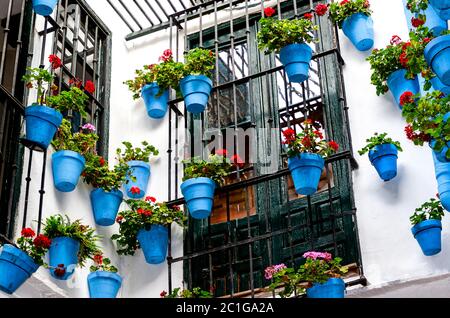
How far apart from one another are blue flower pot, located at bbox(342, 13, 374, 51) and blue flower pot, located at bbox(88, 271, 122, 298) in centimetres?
277

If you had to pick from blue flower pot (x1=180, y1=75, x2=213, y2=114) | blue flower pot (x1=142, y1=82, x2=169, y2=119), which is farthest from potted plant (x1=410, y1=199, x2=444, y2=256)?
blue flower pot (x1=142, y1=82, x2=169, y2=119)

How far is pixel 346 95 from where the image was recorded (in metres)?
7.57

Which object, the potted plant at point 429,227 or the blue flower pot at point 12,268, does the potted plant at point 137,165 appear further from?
the potted plant at point 429,227

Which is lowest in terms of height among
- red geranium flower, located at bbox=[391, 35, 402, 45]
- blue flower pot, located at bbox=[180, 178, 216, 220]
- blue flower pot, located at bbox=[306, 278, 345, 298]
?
blue flower pot, located at bbox=[306, 278, 345, 298]

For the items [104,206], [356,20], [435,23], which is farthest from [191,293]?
[435,23]

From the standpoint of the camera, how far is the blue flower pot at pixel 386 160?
6.88 m

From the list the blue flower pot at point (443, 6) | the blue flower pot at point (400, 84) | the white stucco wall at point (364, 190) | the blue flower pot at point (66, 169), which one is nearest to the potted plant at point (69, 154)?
the blue flower pot at point (66, 169)

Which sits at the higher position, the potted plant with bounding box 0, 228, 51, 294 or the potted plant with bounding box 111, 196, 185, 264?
the potted plant with bounding box 111, 196, 185, 264

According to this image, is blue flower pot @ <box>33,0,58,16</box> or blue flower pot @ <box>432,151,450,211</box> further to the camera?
blue flower pot @ <box>33,0,58,16</box>

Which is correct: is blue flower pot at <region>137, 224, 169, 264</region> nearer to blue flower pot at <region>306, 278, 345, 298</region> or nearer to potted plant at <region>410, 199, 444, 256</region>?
blue flower pot at <region>306, 278, 345, 298</region>

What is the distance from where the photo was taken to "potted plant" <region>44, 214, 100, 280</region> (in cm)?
654

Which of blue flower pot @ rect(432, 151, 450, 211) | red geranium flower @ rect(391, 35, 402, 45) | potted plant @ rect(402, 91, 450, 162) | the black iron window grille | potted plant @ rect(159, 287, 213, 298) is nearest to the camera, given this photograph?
potted plant @ rect(402, 91, 450, 162)

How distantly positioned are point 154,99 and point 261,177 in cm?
141

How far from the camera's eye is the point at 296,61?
7.26 meters
